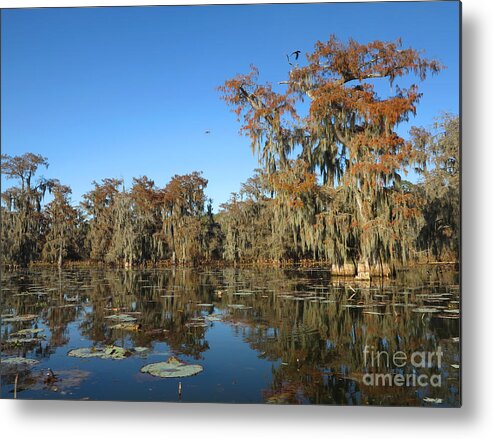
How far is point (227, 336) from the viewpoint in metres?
4.65

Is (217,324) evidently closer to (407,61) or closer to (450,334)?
(450,334)

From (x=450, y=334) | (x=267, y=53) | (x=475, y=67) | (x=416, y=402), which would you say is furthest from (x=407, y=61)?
(x=416, y=402)

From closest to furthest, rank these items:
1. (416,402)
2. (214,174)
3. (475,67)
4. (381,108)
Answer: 1. (416,402)
2. (475,67)
3. (214,174)
4. (381,108)

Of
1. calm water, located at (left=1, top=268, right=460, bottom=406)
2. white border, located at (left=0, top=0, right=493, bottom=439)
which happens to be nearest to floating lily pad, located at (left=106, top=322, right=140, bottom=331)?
calm water, located at (left=1, top=268, right=460, bottom=406)

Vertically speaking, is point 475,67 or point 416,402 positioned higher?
point 475,67

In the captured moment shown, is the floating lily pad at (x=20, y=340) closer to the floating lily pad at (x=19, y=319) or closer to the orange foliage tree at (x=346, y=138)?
the floating lily pad at (x=19, y=319)

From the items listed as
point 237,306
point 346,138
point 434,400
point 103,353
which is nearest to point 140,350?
point 103,353

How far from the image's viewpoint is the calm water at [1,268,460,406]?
3.57 metres

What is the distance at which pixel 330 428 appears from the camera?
3518 millimetres

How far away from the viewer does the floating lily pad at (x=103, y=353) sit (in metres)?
4.11

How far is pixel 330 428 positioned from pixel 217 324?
73.8 inches

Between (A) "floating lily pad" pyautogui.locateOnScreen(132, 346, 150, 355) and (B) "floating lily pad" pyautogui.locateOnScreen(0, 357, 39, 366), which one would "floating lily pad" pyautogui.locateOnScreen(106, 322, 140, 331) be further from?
(B) "floating lily pad" pyautogui.locateOnScreen(0, 357, 39, 366)

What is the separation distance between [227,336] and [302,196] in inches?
116

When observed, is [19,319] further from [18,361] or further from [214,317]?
Answer: [214,317]
